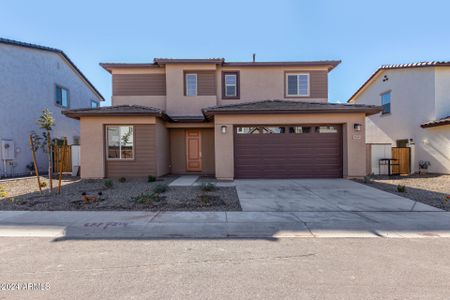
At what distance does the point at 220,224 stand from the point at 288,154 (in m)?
7.07

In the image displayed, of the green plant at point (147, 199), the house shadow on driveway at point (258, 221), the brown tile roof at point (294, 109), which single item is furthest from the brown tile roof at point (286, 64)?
the green plant at point (147, 199)

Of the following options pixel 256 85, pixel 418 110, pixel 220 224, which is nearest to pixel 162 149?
pixel 256 85

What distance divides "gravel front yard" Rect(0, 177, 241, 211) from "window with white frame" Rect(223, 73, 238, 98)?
7.48 meters

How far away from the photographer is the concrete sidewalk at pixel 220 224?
15.7 feet

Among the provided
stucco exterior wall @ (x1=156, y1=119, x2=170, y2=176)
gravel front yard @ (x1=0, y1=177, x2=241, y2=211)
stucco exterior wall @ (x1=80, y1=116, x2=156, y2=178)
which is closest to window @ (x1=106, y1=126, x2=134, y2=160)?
stucco exterior wall @ (x1=80, y1=116, x2=156, y2=178)

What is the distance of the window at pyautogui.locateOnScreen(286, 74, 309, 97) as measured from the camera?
583 inches

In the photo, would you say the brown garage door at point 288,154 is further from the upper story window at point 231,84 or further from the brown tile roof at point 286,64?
the brown tile roof at point 286,64

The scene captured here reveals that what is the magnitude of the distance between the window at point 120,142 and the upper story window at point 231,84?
20.6 ft

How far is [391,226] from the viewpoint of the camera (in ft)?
17.0

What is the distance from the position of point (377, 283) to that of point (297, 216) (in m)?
2.81

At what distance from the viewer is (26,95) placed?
46.7 feet

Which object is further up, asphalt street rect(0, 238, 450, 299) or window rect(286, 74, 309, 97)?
window rect(286, 74, 309, 97)

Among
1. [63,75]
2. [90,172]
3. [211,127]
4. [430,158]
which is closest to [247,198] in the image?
[211,127]

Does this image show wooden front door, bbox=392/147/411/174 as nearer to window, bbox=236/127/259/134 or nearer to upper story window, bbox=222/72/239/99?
window, bbox=236/127/259/134
